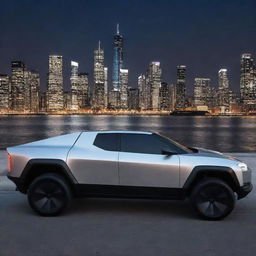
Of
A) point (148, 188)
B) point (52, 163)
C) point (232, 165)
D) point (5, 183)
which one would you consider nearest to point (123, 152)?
point (148, 188)

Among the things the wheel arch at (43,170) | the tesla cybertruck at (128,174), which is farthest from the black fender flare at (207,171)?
the wheel arch at (43,170)

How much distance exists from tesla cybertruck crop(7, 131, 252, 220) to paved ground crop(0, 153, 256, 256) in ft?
1.07

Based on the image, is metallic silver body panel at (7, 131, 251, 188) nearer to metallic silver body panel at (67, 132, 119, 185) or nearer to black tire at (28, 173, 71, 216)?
metallic silver body panel at (67, 132, 119, 185)

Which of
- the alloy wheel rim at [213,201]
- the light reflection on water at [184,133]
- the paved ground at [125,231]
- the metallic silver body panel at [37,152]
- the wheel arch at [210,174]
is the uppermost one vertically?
the metallic silver body panel at [37,152]

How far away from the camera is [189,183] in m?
6.14

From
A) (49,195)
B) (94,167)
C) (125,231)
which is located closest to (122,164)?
(94,167)

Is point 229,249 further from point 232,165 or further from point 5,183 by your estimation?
point 5,183

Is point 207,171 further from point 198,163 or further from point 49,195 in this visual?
point 49,195

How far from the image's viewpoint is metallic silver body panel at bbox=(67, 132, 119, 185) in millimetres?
6238

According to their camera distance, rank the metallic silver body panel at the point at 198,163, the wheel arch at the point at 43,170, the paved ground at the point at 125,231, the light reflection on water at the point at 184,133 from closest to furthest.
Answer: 1. the paved ground at the point at 125,231
2. the metallic silver body panel at the point at 198,163
3. the wheel arch at the point at 43,170
4. the light reflection on water at the point at 184,133

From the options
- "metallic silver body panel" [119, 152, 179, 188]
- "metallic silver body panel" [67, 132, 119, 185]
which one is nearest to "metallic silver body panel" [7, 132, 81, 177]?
"metallic silver body panel" [67, 132, 119, 185]

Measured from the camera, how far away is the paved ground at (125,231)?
473cm

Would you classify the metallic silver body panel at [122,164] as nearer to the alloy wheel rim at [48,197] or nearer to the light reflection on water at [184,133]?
A: the alloy wheel rim at [48,197]

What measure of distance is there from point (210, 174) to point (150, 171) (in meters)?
0.96
